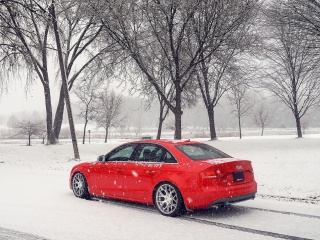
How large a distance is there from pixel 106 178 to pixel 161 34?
12.9m

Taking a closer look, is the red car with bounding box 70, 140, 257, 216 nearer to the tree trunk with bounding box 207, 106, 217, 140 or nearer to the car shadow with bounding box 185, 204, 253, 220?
the car shadow with bounding box 185, 204, 253, 220

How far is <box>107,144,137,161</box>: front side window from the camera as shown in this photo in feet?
27.4

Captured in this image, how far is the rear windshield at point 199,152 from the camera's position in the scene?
7.48m

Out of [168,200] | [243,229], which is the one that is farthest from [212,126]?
[243,229]

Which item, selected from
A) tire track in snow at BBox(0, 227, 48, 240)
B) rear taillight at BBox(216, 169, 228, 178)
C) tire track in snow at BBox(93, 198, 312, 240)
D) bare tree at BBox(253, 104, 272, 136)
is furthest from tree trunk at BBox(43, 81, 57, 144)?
bare tree at BBox(253, 104, 272, 136)

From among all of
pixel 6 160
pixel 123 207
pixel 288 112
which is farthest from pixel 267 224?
pixel 288 112

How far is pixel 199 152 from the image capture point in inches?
303

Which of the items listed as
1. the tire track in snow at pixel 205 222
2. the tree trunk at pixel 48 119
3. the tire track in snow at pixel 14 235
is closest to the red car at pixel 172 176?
the tire track in snow at pixel 205 222

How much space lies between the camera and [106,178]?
8.48 meters

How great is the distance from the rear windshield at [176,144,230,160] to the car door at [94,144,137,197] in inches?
50.3

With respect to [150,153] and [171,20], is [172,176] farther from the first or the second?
[171,20]

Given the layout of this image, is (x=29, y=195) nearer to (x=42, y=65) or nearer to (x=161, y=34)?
(x=161, y=34)

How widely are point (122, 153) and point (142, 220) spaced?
2.05 m

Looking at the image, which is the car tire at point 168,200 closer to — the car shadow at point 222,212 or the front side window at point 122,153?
the car shadow at point 222,212
